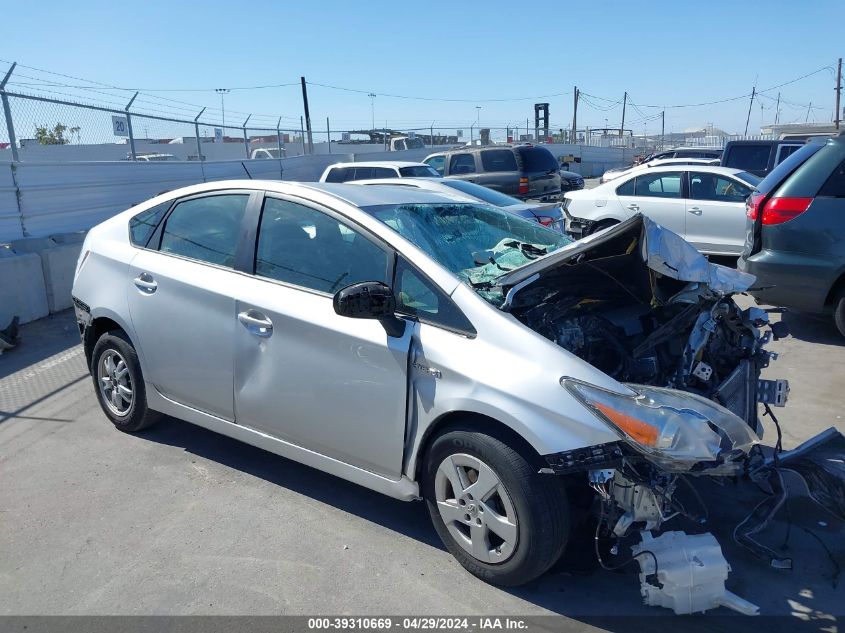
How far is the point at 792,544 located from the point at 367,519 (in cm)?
218

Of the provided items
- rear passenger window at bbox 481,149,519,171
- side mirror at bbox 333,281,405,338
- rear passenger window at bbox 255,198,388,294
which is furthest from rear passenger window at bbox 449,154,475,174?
side mirror at bbox 333,281,405,338

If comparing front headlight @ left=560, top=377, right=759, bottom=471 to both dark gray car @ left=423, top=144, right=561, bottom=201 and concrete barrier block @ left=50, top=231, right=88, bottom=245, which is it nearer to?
concrete barrier block @ left=50, top=231, right=88, bottom=245

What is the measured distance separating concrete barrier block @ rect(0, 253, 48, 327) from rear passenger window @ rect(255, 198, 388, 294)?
519 centimetres

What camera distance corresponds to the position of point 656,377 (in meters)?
3.67

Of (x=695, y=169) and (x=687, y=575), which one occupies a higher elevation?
(x=695, y=169)

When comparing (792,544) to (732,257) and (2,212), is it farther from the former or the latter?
(2,212)

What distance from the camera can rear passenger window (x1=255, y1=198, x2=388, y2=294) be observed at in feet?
12.1

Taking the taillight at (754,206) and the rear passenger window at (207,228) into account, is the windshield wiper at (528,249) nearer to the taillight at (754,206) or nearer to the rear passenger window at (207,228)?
the rear passenger window at (207,228)

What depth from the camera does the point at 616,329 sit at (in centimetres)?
387

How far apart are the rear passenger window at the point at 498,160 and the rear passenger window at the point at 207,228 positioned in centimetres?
1224

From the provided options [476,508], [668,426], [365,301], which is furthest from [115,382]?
[668,426]

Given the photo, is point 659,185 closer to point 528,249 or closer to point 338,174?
point 338,174

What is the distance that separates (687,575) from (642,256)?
58.5 inches

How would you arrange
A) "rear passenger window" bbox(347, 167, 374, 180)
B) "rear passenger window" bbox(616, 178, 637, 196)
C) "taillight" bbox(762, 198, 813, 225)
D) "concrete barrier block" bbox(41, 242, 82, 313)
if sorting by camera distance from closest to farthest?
"taillight" bbox(762, 198, 813, 225) → "concrete barrier block" bbox(41, 242, 82, 313) → "rear passenger window" bbox(616, 178, 637, 196) → "rear passenger window" bbox(347, 167, 374, 180)
